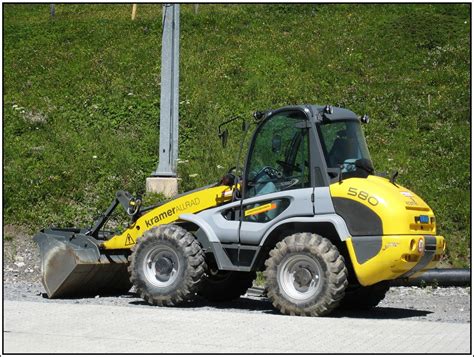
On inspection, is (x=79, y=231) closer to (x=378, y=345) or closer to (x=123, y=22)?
(x=378, y=345)

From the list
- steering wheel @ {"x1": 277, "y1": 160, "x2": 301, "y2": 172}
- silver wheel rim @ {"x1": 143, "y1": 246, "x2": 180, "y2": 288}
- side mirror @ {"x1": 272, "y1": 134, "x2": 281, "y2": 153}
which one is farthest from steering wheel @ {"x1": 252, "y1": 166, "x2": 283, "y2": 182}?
silver wheel rim @ {"x1": 143, "y1": 246, "x2": 180, "y2": 288}

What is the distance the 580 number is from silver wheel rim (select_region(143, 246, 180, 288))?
265cm

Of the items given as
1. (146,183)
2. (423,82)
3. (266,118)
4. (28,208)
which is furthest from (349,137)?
(423,82)

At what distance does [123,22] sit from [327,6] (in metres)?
7.51

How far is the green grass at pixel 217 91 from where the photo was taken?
1973 cm

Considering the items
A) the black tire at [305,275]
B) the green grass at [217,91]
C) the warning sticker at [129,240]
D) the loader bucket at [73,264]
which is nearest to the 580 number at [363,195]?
the black tire at [305,275]

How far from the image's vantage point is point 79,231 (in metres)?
13.5

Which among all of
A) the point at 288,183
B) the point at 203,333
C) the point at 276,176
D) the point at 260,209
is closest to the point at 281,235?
the point at 260,209

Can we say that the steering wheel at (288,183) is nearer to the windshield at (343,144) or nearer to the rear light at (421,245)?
the windshield at (343,144)

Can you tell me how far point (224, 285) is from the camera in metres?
13.1

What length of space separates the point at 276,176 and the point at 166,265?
196 cm

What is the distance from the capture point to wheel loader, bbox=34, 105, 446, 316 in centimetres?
1111

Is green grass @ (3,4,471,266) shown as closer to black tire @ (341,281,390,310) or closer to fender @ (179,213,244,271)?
black tire @ (341,281,390,310)

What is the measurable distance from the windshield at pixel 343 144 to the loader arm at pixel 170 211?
1.52 metres
